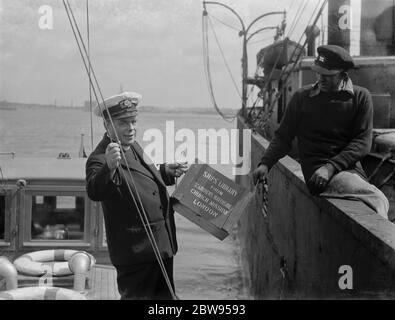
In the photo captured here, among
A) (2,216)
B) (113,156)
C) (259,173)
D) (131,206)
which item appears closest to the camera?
(113,156)

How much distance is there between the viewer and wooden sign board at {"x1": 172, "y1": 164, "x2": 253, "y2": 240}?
4.24 m

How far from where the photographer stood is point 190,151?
5445 mm

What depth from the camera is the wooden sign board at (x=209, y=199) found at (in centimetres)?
424

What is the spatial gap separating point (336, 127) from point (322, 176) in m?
0.39

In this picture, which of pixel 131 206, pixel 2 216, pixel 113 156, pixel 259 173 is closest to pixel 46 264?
pixel 2 216

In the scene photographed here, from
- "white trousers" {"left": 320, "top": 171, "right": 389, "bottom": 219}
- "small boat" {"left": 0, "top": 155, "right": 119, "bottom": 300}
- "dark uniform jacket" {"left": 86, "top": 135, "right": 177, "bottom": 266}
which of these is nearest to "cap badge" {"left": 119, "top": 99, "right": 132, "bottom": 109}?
"dark uniform jacket" {"left": 86, "top": 135, "right": 177, "bottom": 266}

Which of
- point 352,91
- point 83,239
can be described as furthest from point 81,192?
point 352,91

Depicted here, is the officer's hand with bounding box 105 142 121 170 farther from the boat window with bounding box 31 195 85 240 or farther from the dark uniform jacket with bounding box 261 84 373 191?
the boat window with bounding box 31 195 85 240

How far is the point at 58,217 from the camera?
6598mm

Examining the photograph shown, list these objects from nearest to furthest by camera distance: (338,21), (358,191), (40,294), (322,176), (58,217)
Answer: (40,294) → (322,176) → (358,191) → (58,217) → (338,21)

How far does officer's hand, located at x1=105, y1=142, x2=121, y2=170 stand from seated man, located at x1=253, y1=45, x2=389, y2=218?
5.96ft

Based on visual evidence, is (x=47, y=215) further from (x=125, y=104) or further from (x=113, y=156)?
(x=113, y=156)

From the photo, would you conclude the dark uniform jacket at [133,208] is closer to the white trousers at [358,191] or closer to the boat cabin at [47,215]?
the white trousers at [358,191]

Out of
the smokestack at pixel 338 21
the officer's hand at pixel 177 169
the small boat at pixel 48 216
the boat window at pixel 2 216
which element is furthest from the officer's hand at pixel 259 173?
the smokestack at pixel 338 21
